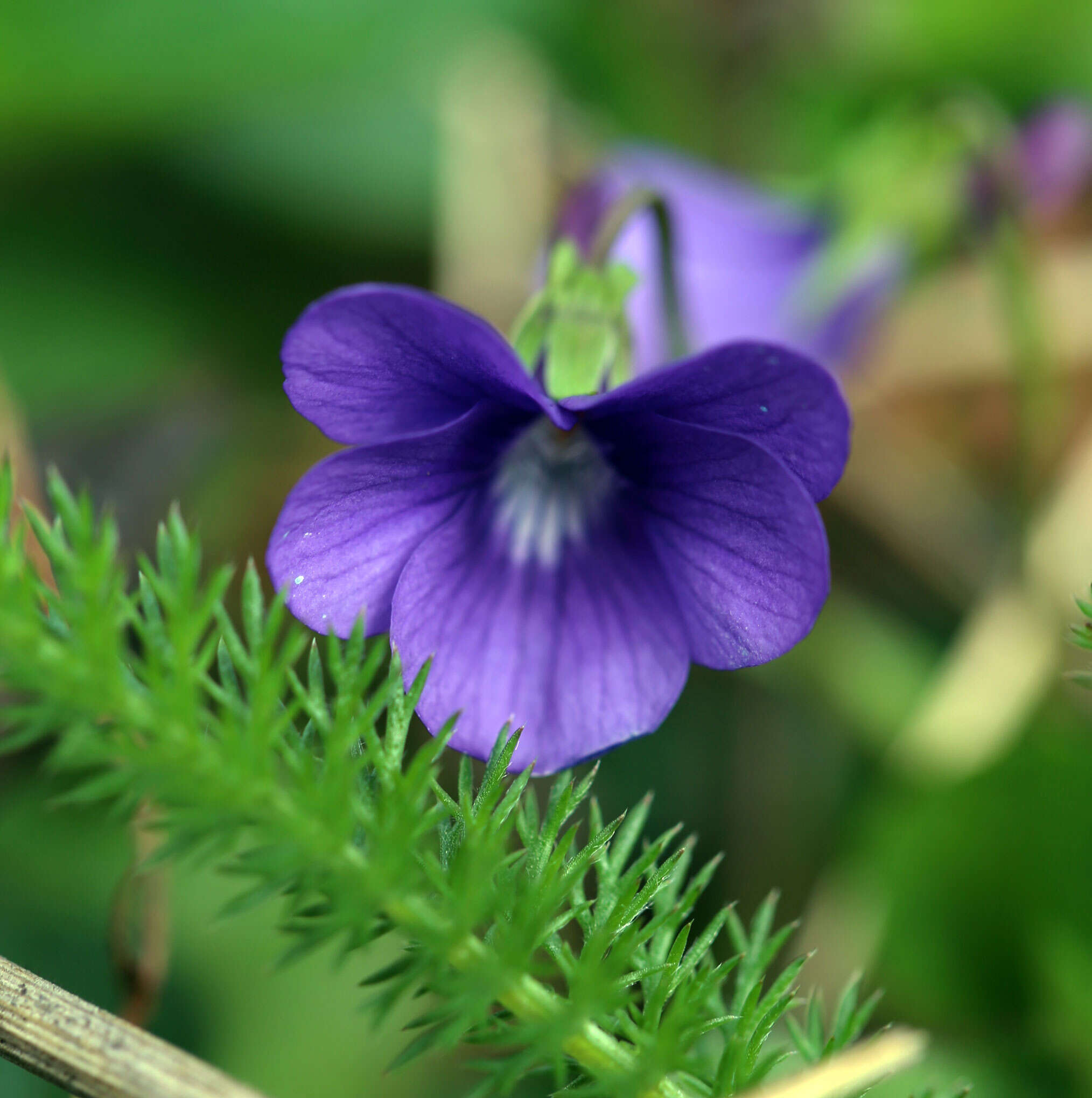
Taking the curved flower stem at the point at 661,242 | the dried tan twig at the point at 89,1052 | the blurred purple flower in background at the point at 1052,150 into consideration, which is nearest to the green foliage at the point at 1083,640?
the dried tan twig at the point at 89,1052

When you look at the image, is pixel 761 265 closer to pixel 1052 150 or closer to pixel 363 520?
pixel 1052 150

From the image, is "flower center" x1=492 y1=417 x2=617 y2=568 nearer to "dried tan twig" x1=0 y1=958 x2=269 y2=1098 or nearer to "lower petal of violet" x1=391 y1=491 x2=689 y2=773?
"lower petal of violet" x1=391 y1=491 x2=689 y2=773

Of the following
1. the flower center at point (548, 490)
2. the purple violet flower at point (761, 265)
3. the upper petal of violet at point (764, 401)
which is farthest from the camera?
the purple violet flower at point (761, 265)

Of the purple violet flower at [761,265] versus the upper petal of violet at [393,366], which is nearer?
the upper petal of violet at [393,366]

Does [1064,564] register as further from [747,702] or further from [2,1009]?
[2,1009]

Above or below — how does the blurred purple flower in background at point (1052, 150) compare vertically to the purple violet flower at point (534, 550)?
above

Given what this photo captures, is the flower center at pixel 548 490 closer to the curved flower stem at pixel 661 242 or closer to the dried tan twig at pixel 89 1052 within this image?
the curved flower stem at pixel 661 242

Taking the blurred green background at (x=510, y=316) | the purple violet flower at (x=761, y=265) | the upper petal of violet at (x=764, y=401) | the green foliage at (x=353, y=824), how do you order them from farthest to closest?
1. the purple violet flower at (x=761, y=265)
2. the blurred green background at (x=510, y=316)
3. the upper petal of violet at (x=764, y=401)
4. the green foliage at (x=353, y=824)
